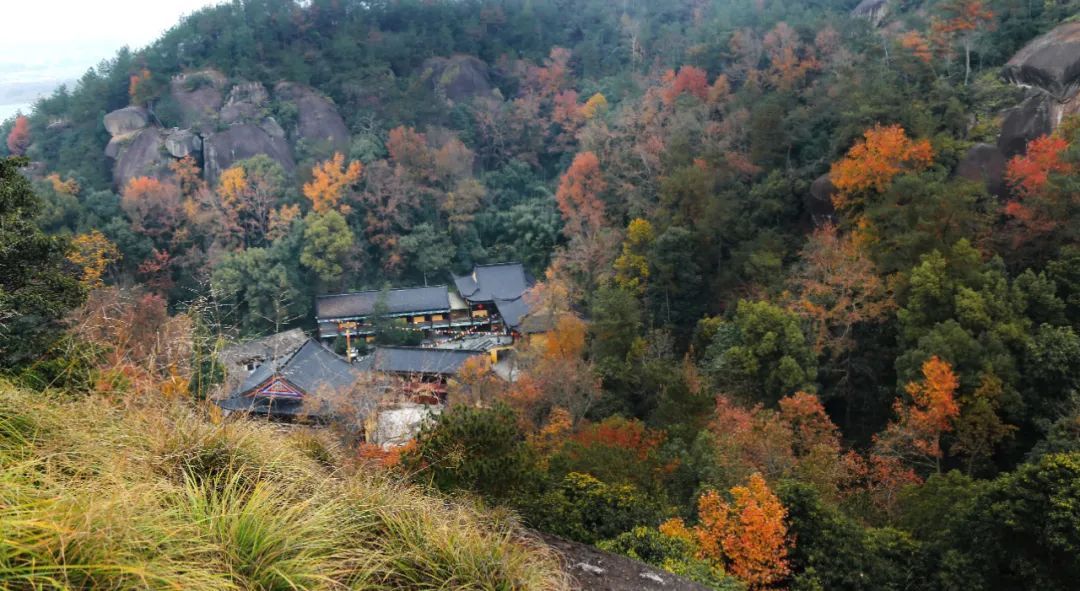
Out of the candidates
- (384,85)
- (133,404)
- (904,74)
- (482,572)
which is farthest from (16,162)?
(384,85)

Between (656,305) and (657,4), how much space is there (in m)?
30.5

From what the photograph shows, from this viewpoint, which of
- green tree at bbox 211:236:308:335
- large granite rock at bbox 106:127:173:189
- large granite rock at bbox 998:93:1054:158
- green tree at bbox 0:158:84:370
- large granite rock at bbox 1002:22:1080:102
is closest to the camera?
green tree at bbox 0:158:84:370

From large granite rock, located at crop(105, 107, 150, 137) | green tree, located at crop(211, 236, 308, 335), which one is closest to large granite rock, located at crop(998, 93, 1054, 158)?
green tree, located at crop(211, 236, 308, 335)

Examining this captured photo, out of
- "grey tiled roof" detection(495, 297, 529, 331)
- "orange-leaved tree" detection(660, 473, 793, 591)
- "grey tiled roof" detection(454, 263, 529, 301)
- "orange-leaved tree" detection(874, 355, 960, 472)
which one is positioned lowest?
"grey tiled roof" detection(495, 297, 529, 331)

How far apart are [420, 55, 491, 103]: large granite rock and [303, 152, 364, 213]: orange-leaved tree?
10.2 meters

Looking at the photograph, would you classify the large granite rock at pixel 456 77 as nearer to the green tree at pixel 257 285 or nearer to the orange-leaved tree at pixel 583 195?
the orange-leaved tree at pixel 583 195

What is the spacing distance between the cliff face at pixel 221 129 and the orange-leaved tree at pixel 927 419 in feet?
86.5

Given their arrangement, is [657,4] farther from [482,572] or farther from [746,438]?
[482,572]

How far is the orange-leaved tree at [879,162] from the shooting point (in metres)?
14.6

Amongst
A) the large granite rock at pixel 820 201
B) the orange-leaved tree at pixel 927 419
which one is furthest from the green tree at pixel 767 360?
the large granite rock at pixel 820 201

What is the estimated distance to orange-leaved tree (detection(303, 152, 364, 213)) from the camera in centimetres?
2725

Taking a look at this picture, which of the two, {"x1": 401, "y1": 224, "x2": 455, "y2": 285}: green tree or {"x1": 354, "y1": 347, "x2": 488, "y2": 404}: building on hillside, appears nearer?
{"x1": 354, "y1": 347, "x2": 488, "y2": 404}: building on hillside

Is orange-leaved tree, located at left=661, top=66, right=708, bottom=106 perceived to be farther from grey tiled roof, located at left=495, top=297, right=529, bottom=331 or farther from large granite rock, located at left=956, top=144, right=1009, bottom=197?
large granite rock, located at left=956, top=144, right=1009, bottom=197

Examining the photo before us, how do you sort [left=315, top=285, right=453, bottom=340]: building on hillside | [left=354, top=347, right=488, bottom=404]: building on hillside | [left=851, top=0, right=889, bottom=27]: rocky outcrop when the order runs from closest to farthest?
[left=354, top=347, right=488, bottom=404]: building on hillside → [left=315, top=285, right=453, bottom=340]: building on hillside → [left=851, top=0, right=889, bottom=27]: rocky outcrop
